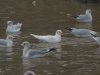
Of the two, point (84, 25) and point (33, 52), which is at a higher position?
point (84, 25)

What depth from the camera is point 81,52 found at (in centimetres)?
1909

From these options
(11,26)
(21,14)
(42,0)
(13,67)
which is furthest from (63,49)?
(42,0)

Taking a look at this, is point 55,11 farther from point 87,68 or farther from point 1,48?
point 87,68

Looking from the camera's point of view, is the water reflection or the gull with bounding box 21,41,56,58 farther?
the water reflection

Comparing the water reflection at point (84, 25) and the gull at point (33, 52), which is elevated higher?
the water reflection at point (84, 25)

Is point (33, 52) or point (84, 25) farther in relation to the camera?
point (84, 25)

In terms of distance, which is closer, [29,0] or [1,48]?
[1,48]

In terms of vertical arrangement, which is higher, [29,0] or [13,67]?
[29,0]

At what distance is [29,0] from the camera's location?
4294 cm

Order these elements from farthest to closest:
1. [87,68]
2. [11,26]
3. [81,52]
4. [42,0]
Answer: [42,0] → [11,26] → [81,52] → [87,68]

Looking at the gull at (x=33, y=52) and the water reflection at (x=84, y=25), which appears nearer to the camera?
the gull at (x=33, y=52)

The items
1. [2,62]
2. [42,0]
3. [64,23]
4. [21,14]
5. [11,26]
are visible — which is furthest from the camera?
[42,0]

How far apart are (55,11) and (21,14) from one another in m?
2.54

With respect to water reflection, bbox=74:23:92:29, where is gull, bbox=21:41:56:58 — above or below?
below
